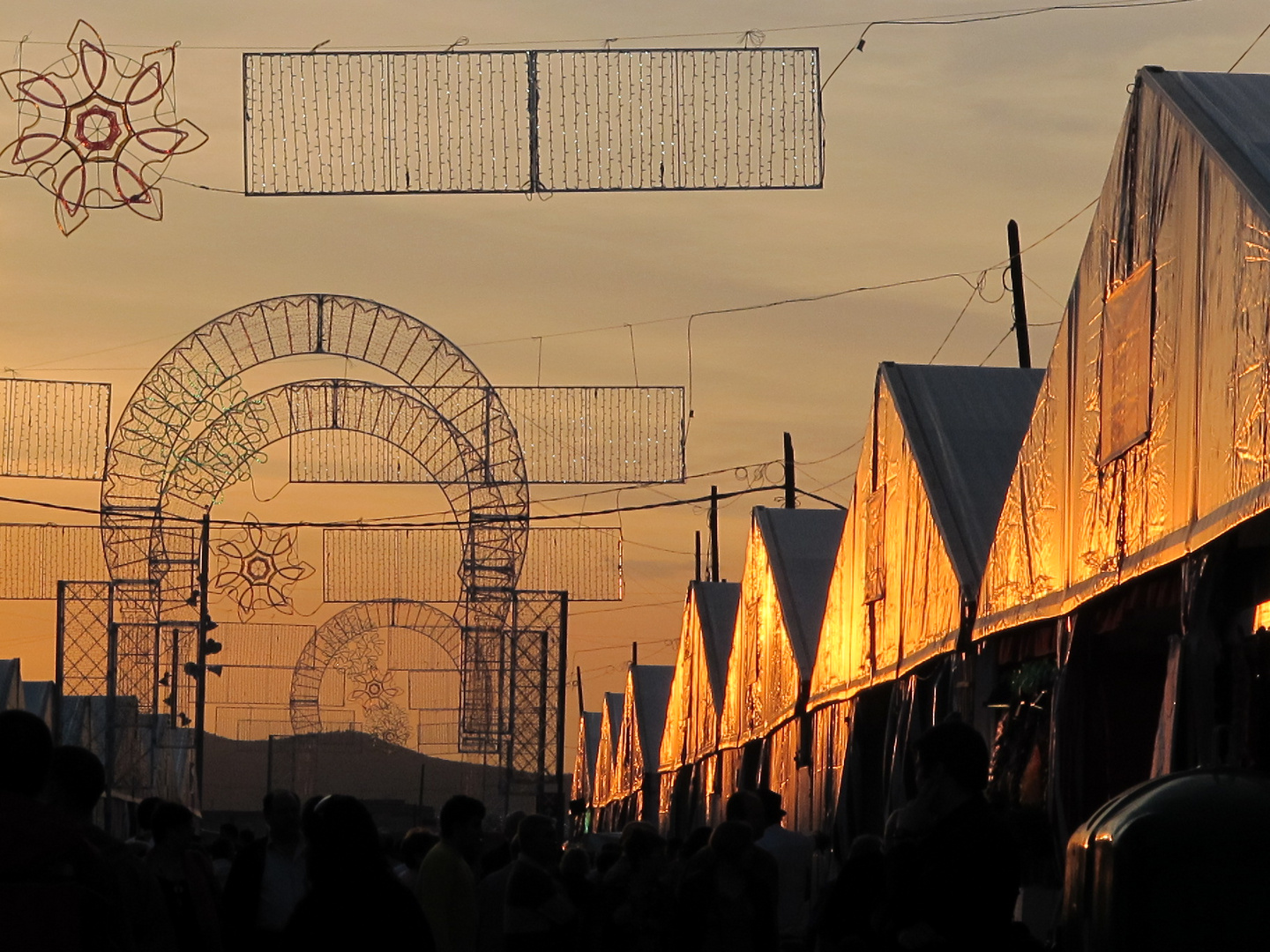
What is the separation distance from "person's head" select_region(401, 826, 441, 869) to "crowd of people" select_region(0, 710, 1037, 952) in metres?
0.01

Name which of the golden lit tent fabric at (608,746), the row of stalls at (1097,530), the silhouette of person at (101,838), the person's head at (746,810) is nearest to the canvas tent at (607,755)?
the golden lit tent fabric at (608,746)

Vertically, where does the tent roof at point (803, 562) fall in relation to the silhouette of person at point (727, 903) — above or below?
above

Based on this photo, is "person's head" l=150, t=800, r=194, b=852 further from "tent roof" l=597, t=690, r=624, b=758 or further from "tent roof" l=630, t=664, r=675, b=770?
"tent roof" l=597, t=690, r=624, b=758

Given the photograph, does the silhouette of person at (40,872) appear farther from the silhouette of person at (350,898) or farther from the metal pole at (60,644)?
the metal pole at (60,644)

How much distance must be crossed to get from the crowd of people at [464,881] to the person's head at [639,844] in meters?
0.01

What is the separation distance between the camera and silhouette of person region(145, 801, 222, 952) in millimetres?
8500

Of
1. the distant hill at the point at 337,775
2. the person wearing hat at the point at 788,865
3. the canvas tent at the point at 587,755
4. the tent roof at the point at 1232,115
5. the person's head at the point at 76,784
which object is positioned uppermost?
the tent roof at the point at 1232,115

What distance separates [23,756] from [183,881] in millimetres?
3260

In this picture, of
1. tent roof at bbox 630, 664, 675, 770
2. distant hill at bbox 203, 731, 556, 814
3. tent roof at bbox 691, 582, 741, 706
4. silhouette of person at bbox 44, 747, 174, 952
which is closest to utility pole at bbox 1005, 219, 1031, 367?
tent roof at bbox 691, 582, 741, 706

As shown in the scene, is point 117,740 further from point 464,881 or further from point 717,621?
point 464,881

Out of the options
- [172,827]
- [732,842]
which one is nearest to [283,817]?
[172,827]

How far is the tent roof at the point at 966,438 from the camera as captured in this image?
15836 millimetres

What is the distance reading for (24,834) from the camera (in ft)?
17.6

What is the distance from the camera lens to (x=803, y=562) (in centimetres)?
2462
